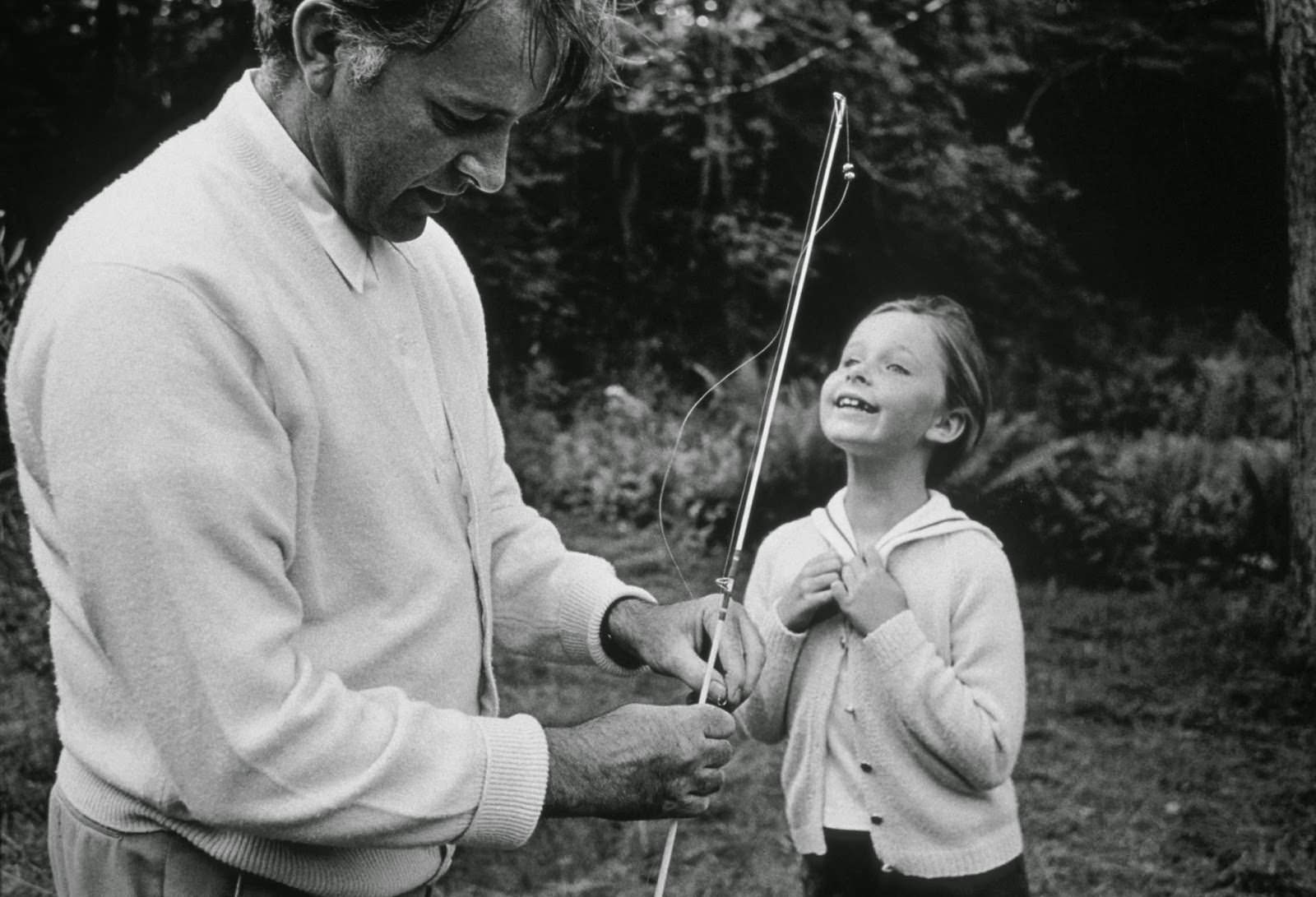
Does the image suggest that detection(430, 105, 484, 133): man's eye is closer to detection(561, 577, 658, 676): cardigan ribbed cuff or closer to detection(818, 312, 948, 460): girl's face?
detection(561, 577, 658, 676): cardigan ribbed cuff

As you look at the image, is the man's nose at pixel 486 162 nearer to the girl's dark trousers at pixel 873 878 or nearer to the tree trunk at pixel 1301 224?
the girl's dark trousers at pixel 873 878

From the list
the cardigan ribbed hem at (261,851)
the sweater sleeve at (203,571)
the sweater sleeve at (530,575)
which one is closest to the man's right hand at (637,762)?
the sweater sleeve at (203,571)

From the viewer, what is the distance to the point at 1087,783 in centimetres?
462

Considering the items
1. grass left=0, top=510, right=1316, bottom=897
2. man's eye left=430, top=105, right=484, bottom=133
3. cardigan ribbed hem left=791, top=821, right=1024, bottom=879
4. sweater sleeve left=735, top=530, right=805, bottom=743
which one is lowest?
grass left=0, top=510, right=1316, bottom=897

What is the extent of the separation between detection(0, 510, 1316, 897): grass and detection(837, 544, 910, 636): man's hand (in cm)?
186

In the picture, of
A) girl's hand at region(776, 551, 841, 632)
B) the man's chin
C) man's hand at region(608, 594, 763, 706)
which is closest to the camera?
the man's chin

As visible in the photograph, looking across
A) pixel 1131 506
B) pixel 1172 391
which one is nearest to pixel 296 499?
pixel 1131 506

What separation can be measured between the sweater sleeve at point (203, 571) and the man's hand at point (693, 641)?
505 mm

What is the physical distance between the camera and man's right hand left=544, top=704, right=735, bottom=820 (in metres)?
1.58

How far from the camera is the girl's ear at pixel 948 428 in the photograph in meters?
2.59

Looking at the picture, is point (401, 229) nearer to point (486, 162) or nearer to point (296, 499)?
point (486, 162)

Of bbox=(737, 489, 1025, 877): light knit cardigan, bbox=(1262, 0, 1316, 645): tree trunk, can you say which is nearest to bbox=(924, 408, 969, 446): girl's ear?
bbox=(737, 489, 1025, 877): light knit cardigan

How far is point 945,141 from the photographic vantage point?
7203 mm

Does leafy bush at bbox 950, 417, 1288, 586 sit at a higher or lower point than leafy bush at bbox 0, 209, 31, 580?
lower
